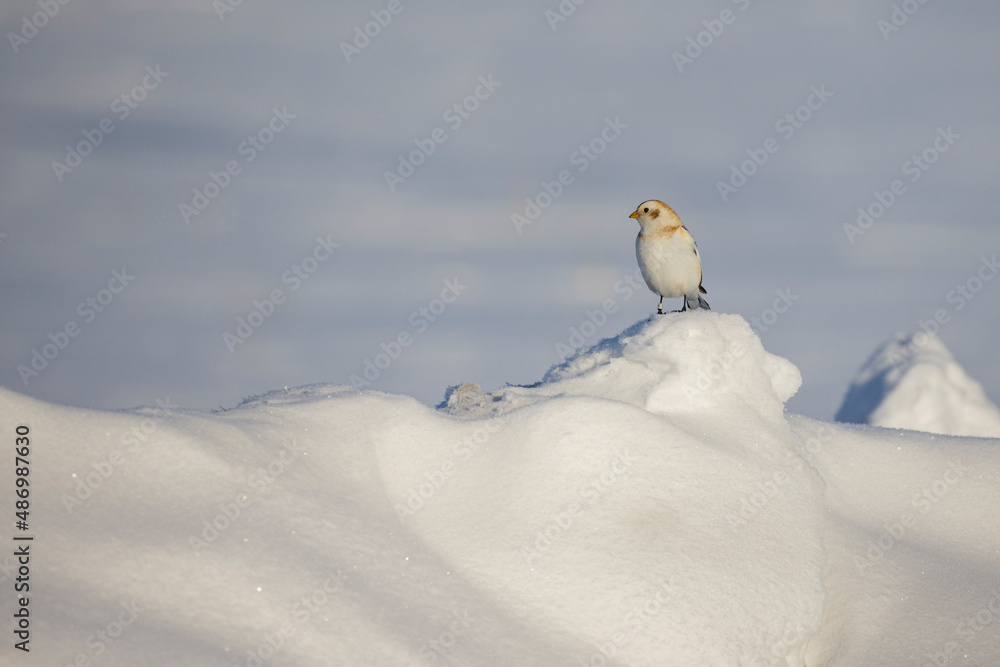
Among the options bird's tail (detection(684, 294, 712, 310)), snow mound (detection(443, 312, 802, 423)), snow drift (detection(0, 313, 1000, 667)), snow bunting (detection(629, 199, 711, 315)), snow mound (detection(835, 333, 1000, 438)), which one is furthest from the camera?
snow mound (detection(835, 333, 1000, 438))

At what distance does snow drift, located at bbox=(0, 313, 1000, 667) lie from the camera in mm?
4941

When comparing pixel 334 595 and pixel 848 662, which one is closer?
pixel 334 595

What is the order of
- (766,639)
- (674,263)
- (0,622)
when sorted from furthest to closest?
(674,263), (766,639), (0,622)

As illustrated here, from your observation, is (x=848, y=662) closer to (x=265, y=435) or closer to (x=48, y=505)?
(x=265, y=435)

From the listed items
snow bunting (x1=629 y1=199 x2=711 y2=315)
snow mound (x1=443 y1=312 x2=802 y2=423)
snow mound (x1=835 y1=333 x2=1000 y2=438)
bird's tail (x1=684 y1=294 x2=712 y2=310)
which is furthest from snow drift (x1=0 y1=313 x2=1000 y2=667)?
snow mound (x1=835 y1=333 x2=1000 y2=438)

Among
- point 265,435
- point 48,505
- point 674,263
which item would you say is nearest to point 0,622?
point 48,505

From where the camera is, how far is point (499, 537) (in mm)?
6031

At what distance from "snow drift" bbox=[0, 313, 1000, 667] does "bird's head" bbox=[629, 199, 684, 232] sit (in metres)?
2.42

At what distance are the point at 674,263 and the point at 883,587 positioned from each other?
4.55 meters

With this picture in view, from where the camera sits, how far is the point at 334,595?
5.23 metres

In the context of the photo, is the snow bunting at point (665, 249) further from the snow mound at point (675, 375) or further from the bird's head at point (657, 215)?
the snow mound at point (675, 375)

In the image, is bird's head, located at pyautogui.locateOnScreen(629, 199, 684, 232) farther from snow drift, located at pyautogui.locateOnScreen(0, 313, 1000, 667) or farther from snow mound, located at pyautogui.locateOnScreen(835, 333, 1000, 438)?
snow mound, located at pyautogui.locateOnScreen(835, 333, 1000, 438)

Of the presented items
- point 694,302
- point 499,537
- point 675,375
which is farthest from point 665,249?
point 499,537

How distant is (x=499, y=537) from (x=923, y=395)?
96.2 feet
